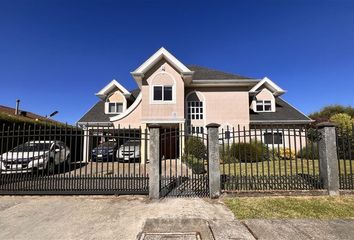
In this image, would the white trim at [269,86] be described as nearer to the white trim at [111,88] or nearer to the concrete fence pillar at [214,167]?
the white trim at [111,88]

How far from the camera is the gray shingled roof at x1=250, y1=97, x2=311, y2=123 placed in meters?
22.4

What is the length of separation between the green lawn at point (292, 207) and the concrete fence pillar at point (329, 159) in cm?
45

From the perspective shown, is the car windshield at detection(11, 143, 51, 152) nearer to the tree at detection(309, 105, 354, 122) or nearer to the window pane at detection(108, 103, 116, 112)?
the window pane at detection(108, 103, 116, 112)

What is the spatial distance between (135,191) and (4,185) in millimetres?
4428

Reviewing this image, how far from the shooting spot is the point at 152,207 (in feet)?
22.6

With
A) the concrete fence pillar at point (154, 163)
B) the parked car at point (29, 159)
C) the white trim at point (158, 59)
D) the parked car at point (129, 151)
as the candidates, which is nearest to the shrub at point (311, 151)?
the concrete fence pillar at point (154, 163)

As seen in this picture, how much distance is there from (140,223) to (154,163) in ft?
8.19

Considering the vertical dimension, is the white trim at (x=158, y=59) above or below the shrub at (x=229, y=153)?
above

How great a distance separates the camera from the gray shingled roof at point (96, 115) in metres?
22.3

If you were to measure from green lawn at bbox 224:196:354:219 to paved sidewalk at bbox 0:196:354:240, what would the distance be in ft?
1.14

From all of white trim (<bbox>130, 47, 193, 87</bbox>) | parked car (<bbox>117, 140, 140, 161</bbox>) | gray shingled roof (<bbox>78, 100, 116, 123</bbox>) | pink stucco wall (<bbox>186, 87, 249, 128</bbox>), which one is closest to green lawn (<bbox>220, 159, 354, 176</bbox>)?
parked car (<bbox>117, 140, 140, 161</bbox>)

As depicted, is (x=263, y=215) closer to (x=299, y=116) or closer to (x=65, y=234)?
(x=65, y=234)

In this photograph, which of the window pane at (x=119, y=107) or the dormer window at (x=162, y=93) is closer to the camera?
the dormer window at (x=162, y=93)

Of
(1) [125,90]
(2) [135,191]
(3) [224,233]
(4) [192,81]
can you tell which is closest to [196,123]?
(4) [192,81]
